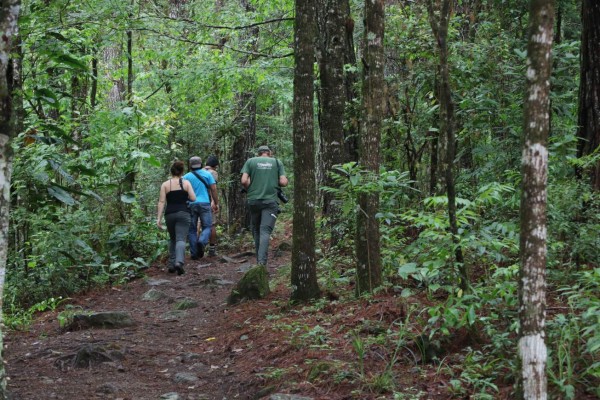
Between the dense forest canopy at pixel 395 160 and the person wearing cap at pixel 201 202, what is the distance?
97cm

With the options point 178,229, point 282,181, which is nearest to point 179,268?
point 178,229

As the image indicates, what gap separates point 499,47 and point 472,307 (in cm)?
615

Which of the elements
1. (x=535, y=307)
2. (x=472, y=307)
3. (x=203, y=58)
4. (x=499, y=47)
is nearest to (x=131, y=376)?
(x=472, y=307)

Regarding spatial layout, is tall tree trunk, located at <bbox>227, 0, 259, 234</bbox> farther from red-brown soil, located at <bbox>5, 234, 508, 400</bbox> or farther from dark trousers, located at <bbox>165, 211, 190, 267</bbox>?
red-brown soil, located at <bbox>5, 234, 508, 400</bbox>

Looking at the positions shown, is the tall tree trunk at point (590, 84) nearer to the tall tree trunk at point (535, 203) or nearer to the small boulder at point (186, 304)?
the tall tree trunk at point (535, 203)


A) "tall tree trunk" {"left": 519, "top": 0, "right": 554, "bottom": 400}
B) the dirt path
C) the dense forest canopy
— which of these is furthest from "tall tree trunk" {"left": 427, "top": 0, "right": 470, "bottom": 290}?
the dirt path

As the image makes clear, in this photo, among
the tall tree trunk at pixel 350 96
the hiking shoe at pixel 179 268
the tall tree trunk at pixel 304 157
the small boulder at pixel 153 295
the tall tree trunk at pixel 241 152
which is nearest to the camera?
the tall tree trunk at pixel 304 157

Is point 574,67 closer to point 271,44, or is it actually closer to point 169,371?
point 169,371

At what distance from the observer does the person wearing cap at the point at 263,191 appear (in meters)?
11.1

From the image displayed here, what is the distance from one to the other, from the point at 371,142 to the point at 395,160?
16.1 ft

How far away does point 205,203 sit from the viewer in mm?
13984

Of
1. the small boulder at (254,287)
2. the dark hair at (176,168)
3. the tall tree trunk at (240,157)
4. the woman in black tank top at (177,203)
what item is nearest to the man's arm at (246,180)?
the woman in black tank top at (177,203)

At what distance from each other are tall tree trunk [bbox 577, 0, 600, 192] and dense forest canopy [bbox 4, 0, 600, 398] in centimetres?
4

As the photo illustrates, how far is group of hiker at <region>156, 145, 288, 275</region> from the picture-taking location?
11.2 metres
